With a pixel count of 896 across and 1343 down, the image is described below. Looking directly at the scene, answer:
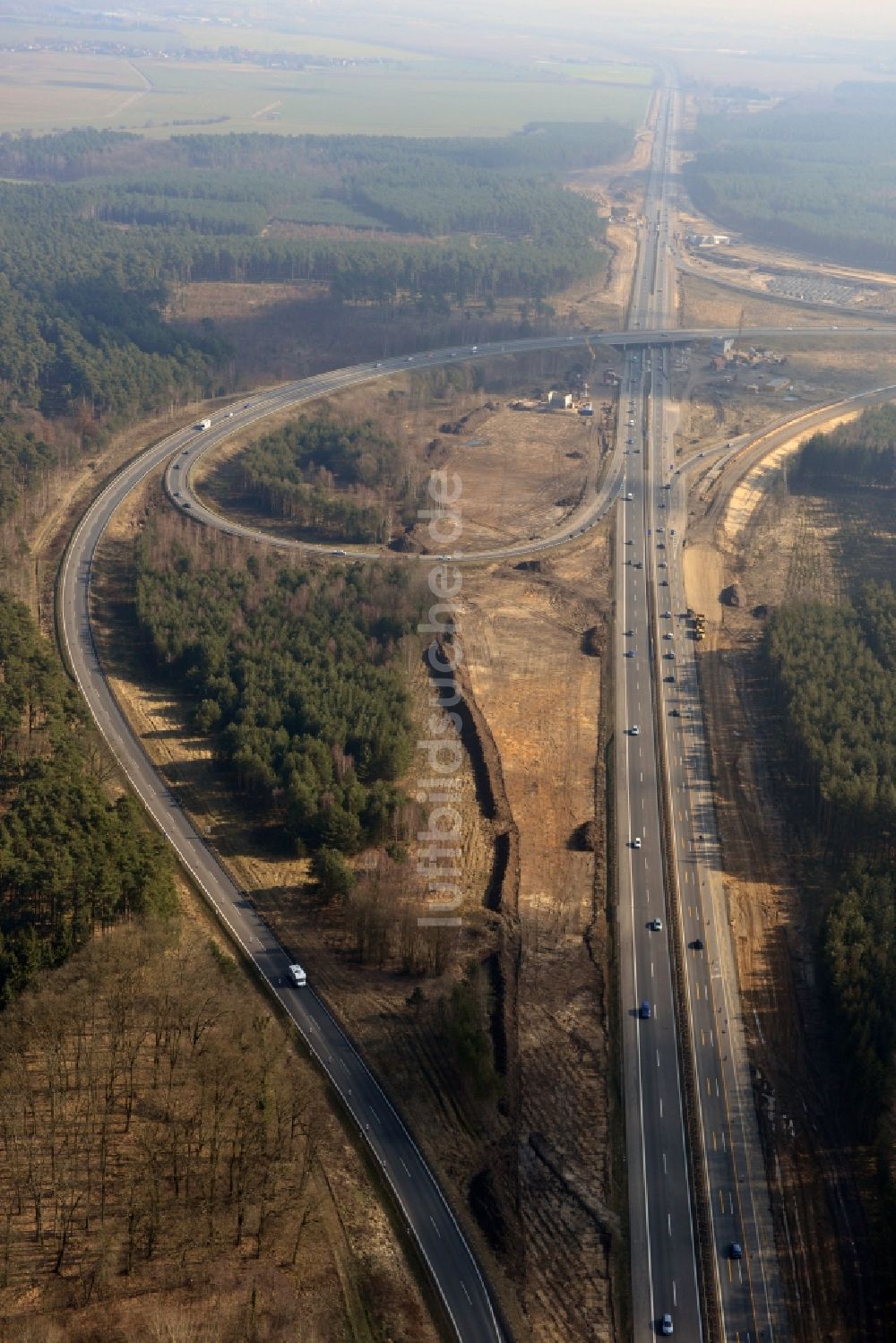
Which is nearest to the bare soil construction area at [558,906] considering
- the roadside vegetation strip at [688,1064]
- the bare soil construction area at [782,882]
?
the roadside vegetation strip at [688,1064]

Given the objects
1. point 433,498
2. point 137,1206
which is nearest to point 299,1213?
point 137,1206

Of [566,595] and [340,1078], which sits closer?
[340,1078]

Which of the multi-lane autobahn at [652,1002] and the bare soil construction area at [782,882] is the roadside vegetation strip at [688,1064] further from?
the bare soil construction area at [782,882]

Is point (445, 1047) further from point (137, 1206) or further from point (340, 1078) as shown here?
point (137, 1206)

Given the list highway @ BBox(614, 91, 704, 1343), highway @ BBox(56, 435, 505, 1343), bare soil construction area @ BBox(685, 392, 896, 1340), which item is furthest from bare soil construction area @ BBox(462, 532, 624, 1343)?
bare soil construction area @ BBox(685, 392, 896, 1340)

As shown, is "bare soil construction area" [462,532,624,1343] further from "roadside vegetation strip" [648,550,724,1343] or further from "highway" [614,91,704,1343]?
"roadside vegetation strip" [648,550,724,1343]

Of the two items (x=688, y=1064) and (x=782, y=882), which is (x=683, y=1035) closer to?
(x=688, y=1064)

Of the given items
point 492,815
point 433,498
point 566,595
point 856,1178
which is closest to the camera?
point 856,1178
